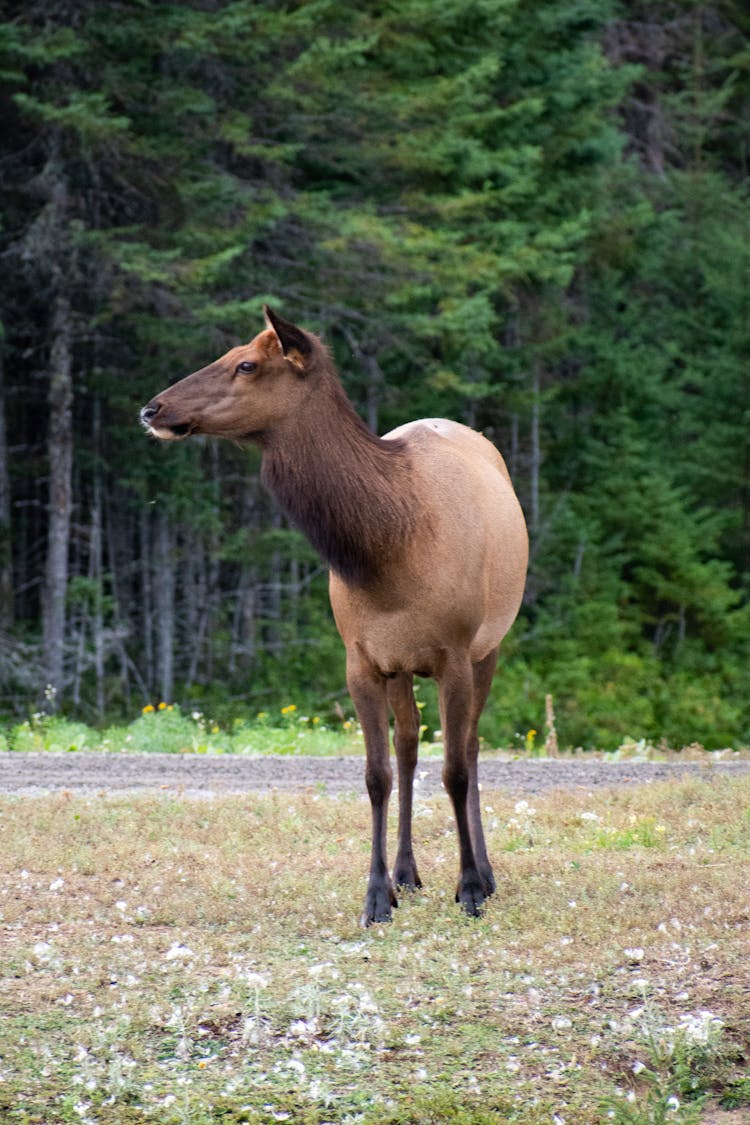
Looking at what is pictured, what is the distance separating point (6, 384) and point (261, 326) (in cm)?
601

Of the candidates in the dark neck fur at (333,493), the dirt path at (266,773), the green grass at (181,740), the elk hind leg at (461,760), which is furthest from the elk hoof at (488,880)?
the green grass at (181,740)

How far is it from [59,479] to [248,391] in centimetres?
1511

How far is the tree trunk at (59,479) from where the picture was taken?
21.1 metres

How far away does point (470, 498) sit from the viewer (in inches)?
291

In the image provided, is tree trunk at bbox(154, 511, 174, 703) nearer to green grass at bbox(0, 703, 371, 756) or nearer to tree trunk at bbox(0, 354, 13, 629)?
tree trunk at bbox(0, 354, 13, 629)

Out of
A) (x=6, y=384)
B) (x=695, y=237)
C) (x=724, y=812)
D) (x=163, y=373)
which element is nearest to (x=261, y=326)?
(x=163, y=373)

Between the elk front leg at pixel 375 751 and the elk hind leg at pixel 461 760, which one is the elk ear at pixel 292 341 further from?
the elk hind leg at pixel 461 760

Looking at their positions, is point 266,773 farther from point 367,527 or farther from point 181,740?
point 367,527

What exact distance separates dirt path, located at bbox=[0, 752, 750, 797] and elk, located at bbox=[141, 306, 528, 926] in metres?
3.27

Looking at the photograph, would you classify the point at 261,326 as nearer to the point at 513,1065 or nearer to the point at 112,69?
the point at 112,69

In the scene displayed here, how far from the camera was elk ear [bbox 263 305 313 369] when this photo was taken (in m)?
6.79

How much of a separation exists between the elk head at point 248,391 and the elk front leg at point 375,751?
1.16 metres

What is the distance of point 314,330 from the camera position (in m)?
21.8

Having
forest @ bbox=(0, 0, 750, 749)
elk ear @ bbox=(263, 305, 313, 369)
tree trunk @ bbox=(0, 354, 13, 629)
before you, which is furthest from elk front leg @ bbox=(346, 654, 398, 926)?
tree trunk @ bbox=(0, 354, 13, 629)
